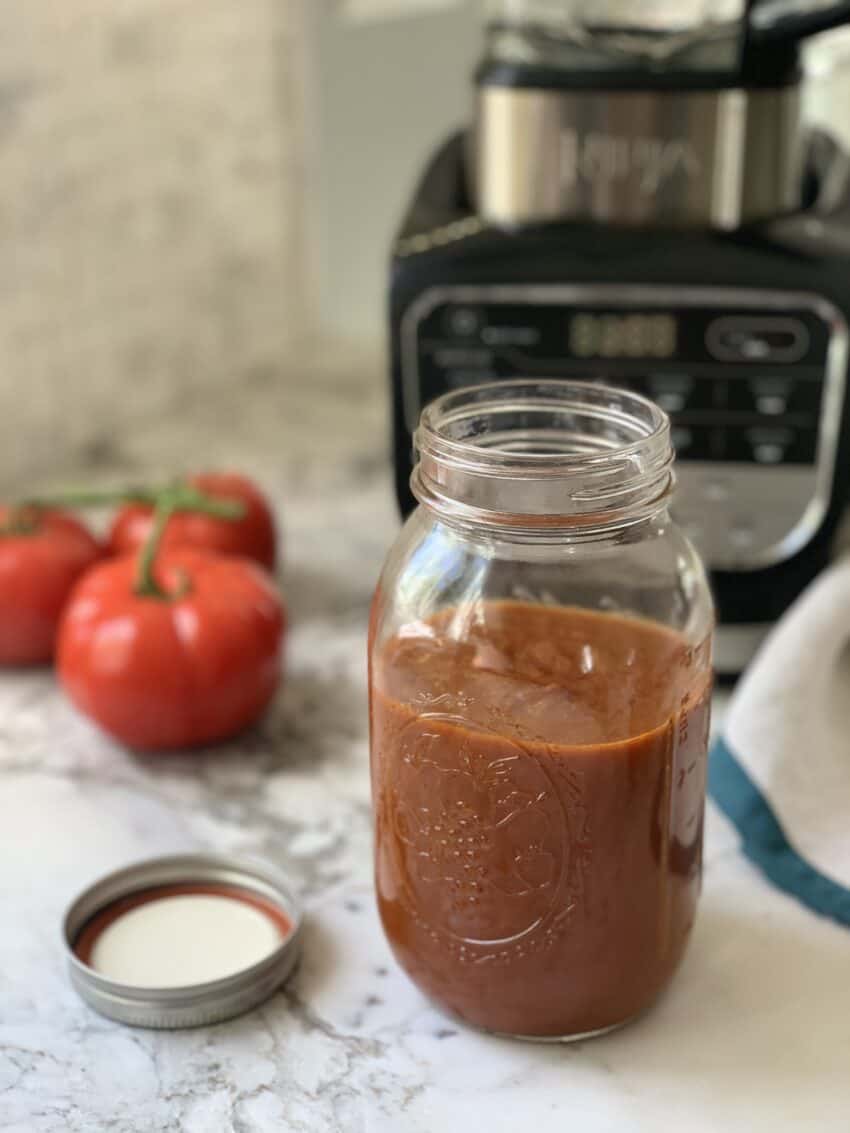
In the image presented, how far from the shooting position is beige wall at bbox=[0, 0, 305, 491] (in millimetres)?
1263

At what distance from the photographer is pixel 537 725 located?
63 cm

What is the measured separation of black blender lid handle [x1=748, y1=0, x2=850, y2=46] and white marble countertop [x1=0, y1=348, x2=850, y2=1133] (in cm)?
46

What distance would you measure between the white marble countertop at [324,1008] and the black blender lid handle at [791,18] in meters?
0.46

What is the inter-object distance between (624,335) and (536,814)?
0.38m

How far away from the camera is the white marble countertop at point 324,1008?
64cm

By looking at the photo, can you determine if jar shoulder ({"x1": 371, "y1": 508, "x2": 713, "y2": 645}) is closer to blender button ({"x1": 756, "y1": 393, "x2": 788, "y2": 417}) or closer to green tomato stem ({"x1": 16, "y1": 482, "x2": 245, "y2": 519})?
blender button ({"x1": 756, "y1": 393, "x2": 788, "y2": 417})

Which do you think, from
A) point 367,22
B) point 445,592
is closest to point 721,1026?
point 445,592

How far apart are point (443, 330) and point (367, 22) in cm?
65

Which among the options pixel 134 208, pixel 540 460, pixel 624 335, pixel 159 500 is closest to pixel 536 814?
pixel 540 460

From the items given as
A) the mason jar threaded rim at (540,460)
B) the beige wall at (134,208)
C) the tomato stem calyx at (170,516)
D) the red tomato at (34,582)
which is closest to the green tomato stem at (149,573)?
the tomato stem calyx at (170,516)

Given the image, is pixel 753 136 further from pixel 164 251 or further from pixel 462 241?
pixel 164 251

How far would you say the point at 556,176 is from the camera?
91cm

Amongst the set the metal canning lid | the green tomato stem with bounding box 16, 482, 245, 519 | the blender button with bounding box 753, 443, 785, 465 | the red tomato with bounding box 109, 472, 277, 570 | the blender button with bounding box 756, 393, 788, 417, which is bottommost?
the metal canning lid

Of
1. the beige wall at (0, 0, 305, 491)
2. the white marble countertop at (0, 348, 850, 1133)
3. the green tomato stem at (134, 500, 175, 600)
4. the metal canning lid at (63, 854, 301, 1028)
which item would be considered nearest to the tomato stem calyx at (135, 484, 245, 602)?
the green tomato stem at (134, 500, 175, 600)
